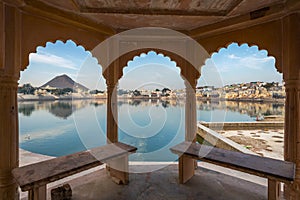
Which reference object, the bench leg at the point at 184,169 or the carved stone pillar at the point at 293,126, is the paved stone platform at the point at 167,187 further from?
the carved stone pillar at the point at 293,126

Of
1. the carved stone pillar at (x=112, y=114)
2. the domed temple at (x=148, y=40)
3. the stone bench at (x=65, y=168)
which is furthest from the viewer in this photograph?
the carved stone pillar at (x=112, y=114)

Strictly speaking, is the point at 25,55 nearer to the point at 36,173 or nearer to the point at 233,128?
the point at 36,173

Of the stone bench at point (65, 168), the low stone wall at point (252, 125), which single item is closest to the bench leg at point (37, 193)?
the stone bench at point (65, 168)

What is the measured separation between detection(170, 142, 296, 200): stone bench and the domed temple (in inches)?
1.0

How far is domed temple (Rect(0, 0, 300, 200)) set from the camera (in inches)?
83.4

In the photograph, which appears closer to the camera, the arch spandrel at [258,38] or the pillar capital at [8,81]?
the pillar capital at [8,81]

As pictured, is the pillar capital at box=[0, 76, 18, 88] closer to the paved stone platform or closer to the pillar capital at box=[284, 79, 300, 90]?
the paved stone platform

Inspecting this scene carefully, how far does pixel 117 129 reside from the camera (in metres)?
3.46

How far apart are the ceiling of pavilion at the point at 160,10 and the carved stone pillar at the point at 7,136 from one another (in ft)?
4.15

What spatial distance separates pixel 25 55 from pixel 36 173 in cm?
157

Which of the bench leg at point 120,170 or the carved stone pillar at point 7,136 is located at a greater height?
the carved stone pillar at point 7,136

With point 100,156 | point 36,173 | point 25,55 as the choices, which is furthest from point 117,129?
point 25,55

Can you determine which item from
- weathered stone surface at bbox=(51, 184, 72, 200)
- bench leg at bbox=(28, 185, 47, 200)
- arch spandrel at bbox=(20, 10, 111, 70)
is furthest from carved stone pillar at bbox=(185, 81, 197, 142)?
bench leg at bbox=(28, 185, 47, 200)

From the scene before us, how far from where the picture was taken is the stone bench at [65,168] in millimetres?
1859
